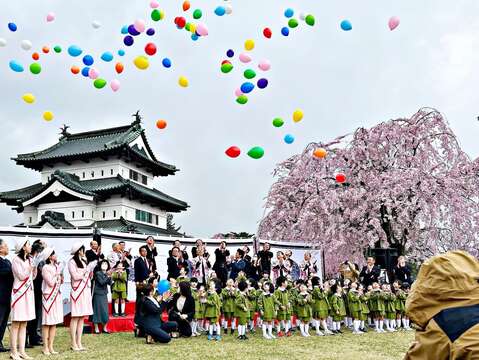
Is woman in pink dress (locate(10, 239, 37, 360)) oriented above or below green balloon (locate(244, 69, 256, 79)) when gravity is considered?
below

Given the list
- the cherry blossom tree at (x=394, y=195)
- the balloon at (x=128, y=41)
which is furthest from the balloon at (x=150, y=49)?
the cherry blossom tree at (x=394, y=195)

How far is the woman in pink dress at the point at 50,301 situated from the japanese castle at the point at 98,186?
57.5ft

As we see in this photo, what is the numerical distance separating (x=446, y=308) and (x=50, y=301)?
7.07 metres

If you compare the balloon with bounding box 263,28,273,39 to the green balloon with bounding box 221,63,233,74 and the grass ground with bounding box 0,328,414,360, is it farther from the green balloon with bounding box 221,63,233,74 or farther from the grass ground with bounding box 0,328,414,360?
the grass ground with bounding box 0,328,414,360

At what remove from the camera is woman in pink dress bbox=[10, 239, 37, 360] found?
709 cm

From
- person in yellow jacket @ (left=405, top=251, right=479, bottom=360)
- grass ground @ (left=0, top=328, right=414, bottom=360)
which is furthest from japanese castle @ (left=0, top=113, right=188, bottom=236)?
person in yellow jacket @ (left=405, top=251, right=479, bottom=360)

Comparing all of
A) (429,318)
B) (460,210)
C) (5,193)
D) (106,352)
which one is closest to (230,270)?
(106,352)

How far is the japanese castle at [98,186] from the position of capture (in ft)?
87.6

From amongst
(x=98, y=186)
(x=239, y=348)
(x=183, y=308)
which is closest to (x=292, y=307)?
(x=183, y=308)

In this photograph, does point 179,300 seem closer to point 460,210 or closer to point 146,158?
point 460,210

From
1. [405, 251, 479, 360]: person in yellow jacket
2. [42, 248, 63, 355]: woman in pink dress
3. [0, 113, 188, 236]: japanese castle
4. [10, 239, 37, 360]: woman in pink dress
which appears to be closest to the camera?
[405, 251, 479, 360]: person in yellow jacket

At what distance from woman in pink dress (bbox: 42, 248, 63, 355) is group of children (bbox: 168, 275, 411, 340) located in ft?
10.3

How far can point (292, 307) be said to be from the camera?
11102 mm

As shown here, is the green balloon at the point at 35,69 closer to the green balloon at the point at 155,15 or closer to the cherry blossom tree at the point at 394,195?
the green balloon at the point at 155,15
